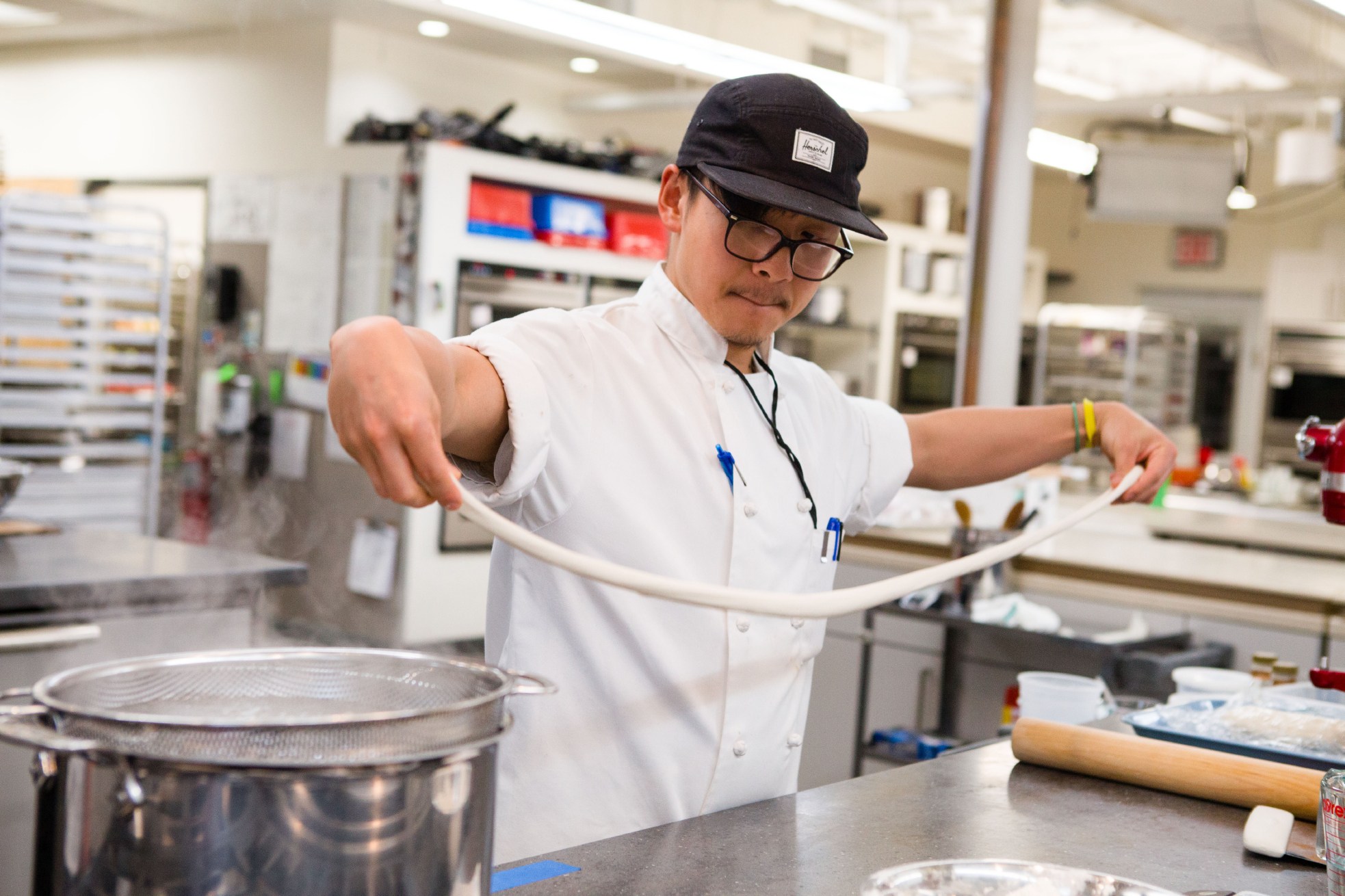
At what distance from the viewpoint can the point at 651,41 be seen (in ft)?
13.3

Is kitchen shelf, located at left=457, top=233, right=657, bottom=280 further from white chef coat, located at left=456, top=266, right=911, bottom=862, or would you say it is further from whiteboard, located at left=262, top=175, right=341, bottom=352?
white chef coat, located at left=456, top=266, right=911, bottom=862

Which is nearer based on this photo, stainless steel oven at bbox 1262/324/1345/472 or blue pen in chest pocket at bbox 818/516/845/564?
blue pen in chest pocket at bbox 818/516/845/564

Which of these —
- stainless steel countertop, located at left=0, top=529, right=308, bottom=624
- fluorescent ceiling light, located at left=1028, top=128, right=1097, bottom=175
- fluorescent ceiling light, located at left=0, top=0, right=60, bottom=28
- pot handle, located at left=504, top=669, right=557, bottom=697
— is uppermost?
fluorescent ceiling light, located at left=0, top=0, right=60, bottom=28

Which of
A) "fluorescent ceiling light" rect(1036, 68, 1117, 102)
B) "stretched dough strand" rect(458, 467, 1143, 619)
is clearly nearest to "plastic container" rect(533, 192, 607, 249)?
"fluorescent ceiling light" rect(1036, 68, 1117, 102)

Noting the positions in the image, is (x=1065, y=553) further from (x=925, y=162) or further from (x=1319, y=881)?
(x=925, y=162)

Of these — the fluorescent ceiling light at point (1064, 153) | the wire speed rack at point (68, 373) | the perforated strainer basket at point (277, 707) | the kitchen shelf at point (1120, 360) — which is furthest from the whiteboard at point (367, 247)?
the kitchen shelf at point (1120, 360)

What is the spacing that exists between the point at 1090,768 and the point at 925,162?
881 centimetres

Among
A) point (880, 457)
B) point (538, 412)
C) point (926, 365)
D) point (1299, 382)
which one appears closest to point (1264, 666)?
point (880, 457)

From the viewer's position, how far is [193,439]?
252 inches

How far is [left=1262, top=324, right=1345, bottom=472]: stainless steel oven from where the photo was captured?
9406 millimetres

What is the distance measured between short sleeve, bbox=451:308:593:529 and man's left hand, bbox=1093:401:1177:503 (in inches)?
29.3

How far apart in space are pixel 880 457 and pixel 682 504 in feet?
1.24

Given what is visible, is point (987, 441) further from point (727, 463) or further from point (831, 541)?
point (727, 463)

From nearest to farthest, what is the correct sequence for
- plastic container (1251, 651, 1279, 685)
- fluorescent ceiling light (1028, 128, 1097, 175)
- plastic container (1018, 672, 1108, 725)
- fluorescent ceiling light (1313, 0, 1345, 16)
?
plastic container (1018, 672, 1108, 725) → plastic container (1251, 651, 1279, 685) → fluorescent ceiling light (1313, 0, 1345, 16) → fluorescent ceiling light (1028, 128, 1097, 175)
